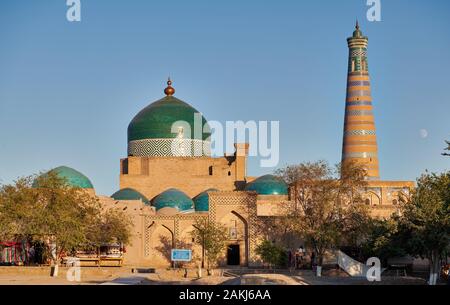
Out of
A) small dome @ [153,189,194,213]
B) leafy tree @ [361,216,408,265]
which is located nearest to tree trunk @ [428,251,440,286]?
leafy tree @ [361,216,408,265]

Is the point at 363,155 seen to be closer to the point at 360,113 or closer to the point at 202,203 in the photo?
the point at 360,113

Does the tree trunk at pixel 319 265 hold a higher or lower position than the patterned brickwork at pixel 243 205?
lower

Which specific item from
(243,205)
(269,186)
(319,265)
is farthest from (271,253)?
(269,186)

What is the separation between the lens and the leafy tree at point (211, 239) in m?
35.9

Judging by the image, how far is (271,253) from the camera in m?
34.4

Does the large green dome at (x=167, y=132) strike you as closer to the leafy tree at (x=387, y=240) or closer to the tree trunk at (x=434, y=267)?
the leafy tree at (x=387, y=240)

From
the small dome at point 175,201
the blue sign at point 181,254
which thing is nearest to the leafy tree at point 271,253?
the blue sign at point 181,254

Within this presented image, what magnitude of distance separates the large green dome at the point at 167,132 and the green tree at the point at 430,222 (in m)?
25.0

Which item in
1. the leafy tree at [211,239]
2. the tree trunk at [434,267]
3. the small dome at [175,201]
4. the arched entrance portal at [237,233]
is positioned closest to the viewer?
the tree trunk at [434,267]

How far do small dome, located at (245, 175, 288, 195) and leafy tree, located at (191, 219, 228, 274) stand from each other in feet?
28.7

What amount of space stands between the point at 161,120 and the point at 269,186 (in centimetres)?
936

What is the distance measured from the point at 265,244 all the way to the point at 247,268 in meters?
1.68
